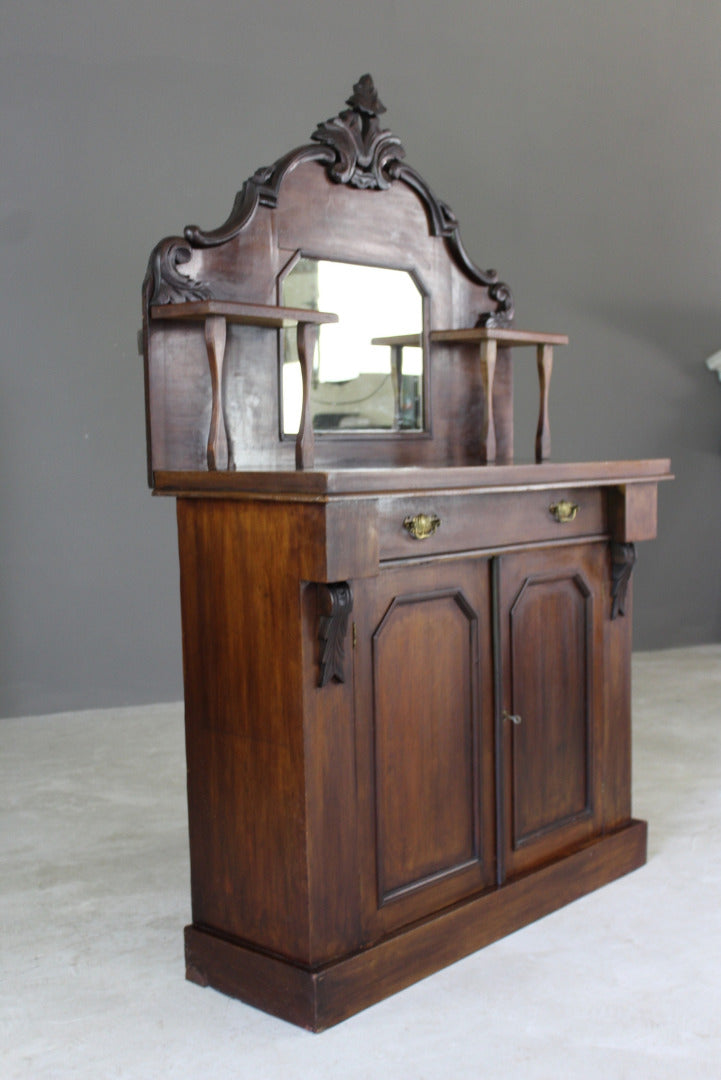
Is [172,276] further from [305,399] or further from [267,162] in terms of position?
[267,162]

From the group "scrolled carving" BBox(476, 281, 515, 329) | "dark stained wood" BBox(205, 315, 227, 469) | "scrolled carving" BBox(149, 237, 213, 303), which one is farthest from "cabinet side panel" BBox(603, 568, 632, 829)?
"scrolled carving" BBox(149, 237, 213, 303)

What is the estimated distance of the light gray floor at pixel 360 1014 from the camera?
2021 mm

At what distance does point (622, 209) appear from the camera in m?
5.86

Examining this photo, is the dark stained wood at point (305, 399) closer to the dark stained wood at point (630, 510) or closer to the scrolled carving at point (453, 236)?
the scrolled carving at point (453, 236)

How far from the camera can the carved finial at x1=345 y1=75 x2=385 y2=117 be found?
8.56ft

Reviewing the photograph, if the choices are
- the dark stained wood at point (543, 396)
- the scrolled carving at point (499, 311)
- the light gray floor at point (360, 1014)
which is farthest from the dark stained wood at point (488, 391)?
the light gray floor at point (360, 1014)

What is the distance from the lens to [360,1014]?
2193mm

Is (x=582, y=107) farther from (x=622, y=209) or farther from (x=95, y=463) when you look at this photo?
(x=95, y=463)

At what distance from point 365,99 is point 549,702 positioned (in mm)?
1520

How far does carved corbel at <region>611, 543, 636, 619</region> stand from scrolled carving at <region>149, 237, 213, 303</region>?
1246 millimetres

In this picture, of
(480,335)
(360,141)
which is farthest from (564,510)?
(360,141)

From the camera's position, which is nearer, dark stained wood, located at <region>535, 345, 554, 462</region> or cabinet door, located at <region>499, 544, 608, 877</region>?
cabinet door, located at <region>499, 544, 608, 877</region>

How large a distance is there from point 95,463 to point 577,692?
2.70m

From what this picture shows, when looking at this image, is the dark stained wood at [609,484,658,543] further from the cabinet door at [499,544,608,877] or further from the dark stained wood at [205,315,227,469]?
the dark stained wood at [205,315,227,469]
